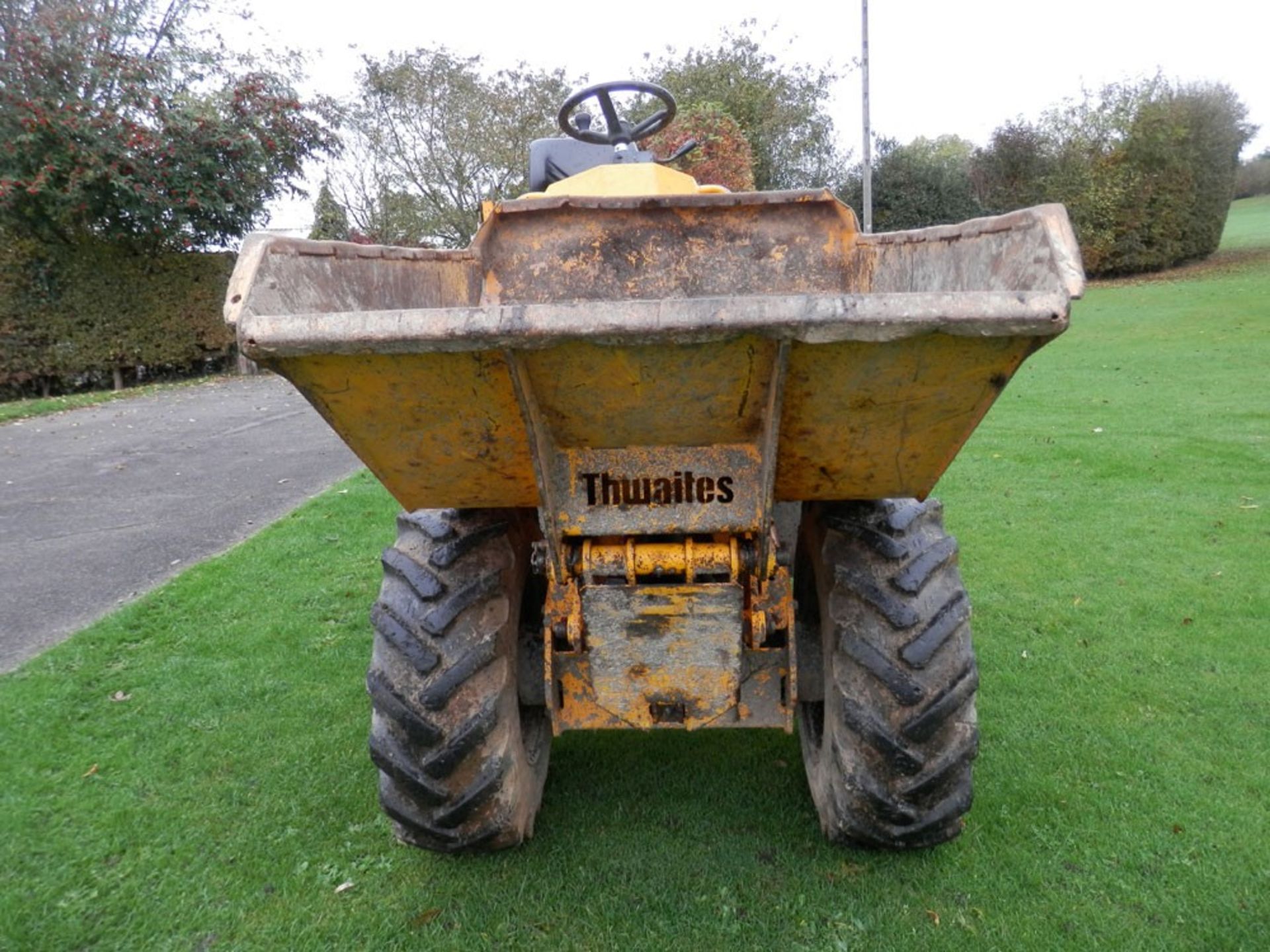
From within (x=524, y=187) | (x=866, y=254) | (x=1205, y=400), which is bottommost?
(x=1205, y=400)

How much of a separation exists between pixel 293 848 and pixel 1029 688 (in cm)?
276

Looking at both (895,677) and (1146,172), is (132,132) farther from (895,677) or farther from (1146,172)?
(1146,172)

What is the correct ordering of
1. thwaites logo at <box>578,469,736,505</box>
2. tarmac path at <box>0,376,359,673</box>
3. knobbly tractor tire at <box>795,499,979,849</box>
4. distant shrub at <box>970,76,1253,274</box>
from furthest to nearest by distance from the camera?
1. distant shrub at <box>970,76,1253,274</box>
2. tarmac path at <box>0,376,359,673</box>
3. knobbly tractor tire at <box>795,499,979,849</box>
4. thwaites logo at <box>578,469,736,505</box>

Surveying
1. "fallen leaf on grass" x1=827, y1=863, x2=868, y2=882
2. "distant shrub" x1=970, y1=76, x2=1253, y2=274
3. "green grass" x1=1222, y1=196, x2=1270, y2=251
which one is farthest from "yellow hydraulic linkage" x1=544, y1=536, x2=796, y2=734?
"green grass" x1=1222, y1=196, x2=1270, y2=251

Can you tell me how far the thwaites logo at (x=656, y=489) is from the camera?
2010 mm

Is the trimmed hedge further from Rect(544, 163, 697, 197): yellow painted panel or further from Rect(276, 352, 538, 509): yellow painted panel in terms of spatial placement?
Rect(276, 352, 538, 509): yellow painted panel

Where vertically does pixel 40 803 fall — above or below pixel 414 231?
below

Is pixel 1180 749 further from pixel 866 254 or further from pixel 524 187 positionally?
pixel 524 187

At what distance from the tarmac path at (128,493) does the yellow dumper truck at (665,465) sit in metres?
2.70

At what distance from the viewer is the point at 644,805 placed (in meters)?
2.94

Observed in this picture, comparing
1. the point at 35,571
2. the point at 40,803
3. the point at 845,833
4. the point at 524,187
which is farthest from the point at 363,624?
the point at 524,187

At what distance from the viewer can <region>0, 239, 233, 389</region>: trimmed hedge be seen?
12.8 meters

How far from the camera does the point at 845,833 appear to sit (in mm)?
2502

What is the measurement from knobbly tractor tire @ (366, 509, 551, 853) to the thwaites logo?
21.1 inches
